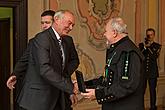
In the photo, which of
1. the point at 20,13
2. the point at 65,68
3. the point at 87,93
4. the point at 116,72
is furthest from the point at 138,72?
the point at 20,13

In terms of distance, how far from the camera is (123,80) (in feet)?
9.24

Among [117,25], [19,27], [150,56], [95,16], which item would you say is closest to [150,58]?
[150,56]

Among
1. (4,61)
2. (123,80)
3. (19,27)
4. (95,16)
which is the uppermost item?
(95,16)

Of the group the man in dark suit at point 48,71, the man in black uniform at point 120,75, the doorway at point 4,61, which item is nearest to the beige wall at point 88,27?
the doorway at point 4,61

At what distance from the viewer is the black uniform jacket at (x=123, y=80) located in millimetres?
2812

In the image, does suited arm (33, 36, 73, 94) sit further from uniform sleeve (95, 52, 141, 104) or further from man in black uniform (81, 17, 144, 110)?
uniform sleeve (95, 52, 141, 104)

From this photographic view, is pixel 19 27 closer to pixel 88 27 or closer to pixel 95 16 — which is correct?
pixel 88 27

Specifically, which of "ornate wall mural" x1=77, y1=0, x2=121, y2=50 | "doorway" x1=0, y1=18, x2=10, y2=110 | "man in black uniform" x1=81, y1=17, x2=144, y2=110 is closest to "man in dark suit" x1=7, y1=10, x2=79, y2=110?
"man in black uniform" x1=81, y1=17, x2=144, y2=110

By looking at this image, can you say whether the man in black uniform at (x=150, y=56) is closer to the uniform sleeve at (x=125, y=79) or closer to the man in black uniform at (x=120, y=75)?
the man in black uniform at (x=120, y=75)

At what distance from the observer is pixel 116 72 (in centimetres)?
288

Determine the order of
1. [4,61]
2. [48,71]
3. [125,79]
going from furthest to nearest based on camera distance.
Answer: [4,61]
[48,71]
[125,79]

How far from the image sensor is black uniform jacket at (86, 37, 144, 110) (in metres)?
2.81

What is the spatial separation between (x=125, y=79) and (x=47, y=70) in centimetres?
59

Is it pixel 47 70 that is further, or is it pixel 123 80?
pixel 47 70
